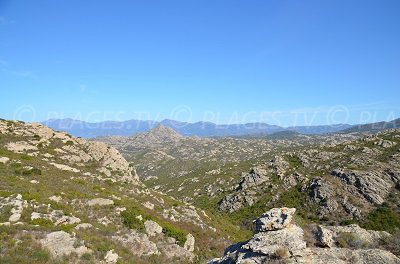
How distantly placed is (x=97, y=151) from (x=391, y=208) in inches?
2621

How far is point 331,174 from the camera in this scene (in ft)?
284

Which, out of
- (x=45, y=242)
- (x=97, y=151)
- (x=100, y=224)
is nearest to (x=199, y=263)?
(x=100, y=224)

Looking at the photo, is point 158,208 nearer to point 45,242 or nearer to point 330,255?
point 45,242

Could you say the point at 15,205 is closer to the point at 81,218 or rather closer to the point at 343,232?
the point at 81,218

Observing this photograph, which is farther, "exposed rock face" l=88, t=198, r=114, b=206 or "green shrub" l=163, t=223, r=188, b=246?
"exposed rock face" l=88, t=198, r=114, b=206

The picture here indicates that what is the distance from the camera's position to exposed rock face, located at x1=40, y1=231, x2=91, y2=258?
2323cm

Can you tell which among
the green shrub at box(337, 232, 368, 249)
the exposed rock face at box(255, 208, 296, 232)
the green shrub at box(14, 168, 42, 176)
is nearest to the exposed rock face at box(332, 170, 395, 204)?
the green shrub at box(337, 232, 368, 249)

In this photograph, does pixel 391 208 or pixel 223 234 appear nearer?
pixel 223 234

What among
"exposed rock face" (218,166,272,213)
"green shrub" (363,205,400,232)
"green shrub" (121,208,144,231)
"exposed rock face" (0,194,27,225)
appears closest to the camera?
"exposed rock face" (0,194,27,225)

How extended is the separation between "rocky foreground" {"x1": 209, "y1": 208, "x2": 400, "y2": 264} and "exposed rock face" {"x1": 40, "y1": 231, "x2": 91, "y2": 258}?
463 inches

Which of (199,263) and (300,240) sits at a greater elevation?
(300,240)

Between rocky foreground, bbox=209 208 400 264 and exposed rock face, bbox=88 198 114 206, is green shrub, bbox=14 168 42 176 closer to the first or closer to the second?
exposed rock face, bbox=88 198 114 206

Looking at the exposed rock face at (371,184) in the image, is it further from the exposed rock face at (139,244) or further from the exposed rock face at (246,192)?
the exposed rock face at (139,244)

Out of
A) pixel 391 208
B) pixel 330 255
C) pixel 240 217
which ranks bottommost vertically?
pixel 240 217
